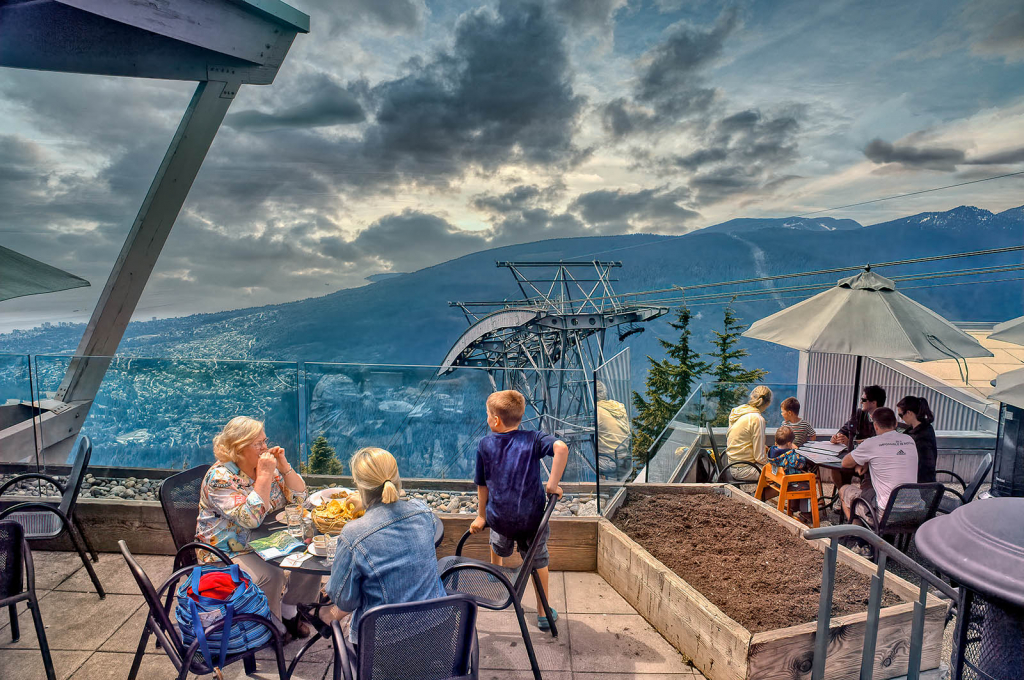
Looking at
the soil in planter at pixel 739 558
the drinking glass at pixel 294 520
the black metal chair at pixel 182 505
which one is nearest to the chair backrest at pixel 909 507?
the soil in planter at pixel 739 558

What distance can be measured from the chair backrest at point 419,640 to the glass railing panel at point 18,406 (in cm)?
486

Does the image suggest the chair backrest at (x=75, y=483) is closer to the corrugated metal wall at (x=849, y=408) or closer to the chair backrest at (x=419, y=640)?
the chair backrest at (x=419, y=640)

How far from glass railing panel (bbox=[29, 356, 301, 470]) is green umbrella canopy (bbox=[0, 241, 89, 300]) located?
0.67 m

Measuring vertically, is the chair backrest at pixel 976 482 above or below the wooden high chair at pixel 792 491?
above

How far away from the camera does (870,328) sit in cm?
511

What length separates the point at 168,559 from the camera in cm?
446

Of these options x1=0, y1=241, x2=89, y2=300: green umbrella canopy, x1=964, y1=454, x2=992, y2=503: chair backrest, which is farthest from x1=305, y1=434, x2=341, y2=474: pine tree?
x1=964, y1=454, x2=992, y2=503: chair backrest

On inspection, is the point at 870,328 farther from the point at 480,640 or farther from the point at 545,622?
the point at 480,640

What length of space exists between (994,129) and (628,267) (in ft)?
300

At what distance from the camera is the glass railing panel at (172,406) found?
5.07 metres

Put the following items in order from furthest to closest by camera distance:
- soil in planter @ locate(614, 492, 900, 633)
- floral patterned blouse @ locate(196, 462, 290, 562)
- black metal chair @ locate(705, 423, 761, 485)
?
black metal chair @ locate(705, 423, 761, 485) → soil in planter @ locate(614, 492, 900, 633) → floral patterned blouse @ locate(196, 462, 290, 562)

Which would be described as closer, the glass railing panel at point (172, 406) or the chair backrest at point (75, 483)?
the chair backrest at point (75, 483)

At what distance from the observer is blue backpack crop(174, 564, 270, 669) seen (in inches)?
92.2

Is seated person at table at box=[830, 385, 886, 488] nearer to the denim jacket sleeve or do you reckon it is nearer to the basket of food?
the basket of food
